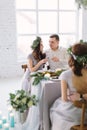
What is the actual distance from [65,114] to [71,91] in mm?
246

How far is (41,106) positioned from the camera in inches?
113

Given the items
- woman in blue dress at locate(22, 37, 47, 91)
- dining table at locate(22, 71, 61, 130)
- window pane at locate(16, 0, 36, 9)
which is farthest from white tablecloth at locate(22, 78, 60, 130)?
window pane at locate(16, 0, 36, 9)

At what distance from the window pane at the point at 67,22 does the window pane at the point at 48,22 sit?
0.16 meters

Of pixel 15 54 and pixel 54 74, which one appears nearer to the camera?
pixel 54 74

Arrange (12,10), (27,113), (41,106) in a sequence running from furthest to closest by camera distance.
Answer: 1. (12,10)
2. (27,113)
3. (41,106)

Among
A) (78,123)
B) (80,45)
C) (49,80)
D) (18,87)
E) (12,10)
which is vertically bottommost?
(18,87)

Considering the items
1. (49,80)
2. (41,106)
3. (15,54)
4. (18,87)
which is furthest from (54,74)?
(15,54)

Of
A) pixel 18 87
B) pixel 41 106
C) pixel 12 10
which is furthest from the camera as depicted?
pixel 12 10

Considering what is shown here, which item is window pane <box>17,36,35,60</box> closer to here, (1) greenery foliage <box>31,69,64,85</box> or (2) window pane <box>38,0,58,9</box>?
(2) window pane <box>38,0,58,9</box>

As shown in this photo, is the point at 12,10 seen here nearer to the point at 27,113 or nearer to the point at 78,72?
the point at 27,113

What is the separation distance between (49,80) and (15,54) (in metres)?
3.48

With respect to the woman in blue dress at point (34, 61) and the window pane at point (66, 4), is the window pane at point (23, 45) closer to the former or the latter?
the window pane at point (66, 4)

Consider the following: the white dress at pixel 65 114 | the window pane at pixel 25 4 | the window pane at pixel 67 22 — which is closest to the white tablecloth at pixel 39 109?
the white dress at pixel 65 114

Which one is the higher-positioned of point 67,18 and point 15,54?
point 67,18
